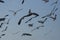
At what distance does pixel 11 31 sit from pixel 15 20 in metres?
0.10

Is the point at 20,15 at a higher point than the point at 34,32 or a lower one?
higher

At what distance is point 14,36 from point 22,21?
0.14 meters

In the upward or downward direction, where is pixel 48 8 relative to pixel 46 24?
upward

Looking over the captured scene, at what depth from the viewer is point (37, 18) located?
1.19 metres

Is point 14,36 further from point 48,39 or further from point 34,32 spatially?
point 48,39

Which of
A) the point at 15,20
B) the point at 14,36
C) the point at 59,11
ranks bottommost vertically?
the point at 14,36

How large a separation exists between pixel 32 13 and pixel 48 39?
25 cm

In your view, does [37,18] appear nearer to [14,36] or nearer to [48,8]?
[48,8]

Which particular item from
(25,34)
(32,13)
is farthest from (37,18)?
(25,34)

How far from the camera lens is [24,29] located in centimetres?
117

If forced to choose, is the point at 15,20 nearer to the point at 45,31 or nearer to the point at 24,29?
the point at 24,29

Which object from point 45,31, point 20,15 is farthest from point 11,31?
point 45,31

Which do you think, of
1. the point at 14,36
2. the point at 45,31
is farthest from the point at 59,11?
the point at 14,36

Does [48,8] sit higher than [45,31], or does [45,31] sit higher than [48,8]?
[48,8]
